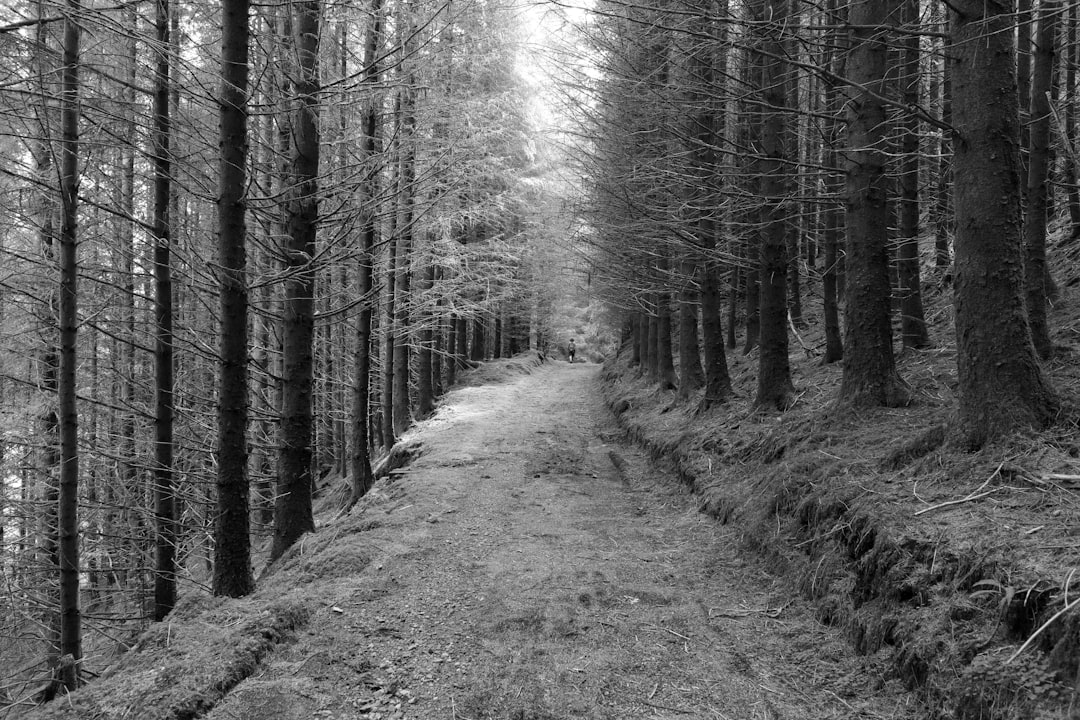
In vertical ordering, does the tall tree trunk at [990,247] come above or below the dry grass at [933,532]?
above

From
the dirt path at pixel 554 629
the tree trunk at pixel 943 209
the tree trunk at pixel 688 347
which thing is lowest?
the dirt path at pixel 554 629

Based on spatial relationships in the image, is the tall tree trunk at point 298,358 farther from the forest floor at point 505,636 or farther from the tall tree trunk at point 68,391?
the tall tree trunk at point 68,391

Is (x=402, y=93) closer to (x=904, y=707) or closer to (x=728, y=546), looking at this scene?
(x=728, y=546)

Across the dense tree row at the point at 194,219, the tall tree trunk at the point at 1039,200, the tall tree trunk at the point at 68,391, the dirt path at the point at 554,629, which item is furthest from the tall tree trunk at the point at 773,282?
the tall tree trunk at the point at 68,391

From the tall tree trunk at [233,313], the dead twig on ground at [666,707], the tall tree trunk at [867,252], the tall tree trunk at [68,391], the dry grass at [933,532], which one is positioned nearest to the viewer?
the dry grass at [933,532]

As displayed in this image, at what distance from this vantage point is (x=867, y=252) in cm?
585

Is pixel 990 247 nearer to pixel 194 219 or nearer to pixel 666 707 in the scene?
pixel 666 707

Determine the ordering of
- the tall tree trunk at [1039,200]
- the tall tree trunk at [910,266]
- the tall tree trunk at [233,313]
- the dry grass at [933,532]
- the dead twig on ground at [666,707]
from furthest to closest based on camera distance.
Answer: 1. the tall tree trunk at [910,266]
2. the tall tree trunk at [1039,200]
3. the tall tree trunk at [233,313]
4. the dead twig on ground at [666,707]
5. the dry grass at [933,532]

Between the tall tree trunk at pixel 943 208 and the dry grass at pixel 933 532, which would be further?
the tall tree trunk at pixel 943 208

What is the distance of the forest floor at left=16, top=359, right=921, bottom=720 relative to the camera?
267 cm

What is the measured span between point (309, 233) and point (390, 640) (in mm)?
4281

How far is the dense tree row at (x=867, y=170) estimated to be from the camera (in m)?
3.73

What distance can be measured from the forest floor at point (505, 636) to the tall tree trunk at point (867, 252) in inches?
88.9

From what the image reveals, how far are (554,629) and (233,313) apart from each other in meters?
3.37
